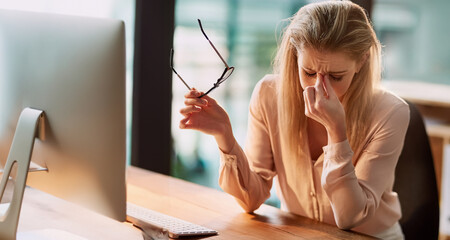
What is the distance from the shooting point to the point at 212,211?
5.46 feet

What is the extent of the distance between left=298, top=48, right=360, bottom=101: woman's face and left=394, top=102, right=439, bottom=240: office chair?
1.25ft

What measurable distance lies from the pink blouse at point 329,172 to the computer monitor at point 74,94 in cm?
51

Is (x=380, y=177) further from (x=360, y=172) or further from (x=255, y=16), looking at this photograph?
(x=255, y=16)

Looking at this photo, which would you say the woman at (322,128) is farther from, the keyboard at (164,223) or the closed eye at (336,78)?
the keyboard at (164,223)

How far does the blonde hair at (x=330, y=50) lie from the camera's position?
61.9 inches

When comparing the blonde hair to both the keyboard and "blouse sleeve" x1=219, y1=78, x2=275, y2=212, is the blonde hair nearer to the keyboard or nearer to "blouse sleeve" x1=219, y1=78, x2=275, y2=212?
"blouse sleeve" x1=219, y1=78, x2=275, y2=212

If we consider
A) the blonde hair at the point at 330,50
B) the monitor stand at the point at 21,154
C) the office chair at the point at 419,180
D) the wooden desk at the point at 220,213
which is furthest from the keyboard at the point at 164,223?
the office chair at the point at 419,180

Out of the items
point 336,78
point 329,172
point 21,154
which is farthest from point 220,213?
point 21,154

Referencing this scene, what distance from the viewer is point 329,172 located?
157 centimetres

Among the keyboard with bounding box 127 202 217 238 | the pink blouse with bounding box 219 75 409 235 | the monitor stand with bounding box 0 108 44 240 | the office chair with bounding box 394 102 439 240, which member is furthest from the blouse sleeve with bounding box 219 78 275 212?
the monitor stand with bounding box 0 108 44 240

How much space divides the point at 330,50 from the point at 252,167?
45 cm

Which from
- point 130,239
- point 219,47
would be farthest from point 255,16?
point 130,239

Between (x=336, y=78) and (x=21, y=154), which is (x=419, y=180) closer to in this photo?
(x=336, y=78)

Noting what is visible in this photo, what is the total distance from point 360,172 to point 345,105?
20cm
